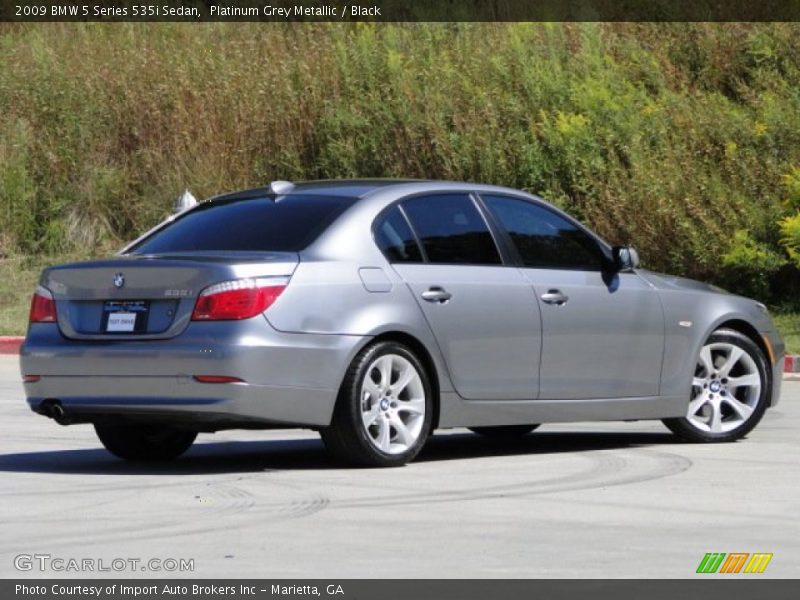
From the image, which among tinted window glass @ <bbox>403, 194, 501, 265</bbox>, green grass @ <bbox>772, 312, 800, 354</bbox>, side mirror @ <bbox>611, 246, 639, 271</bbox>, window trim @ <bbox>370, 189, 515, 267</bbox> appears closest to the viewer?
window trim @ <bbox>370, 189, 515, 267</bbox>

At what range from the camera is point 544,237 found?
11125mm

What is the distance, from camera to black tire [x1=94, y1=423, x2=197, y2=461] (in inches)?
423

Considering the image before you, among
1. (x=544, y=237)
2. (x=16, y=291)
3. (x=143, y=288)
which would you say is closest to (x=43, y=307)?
(x=143, y=288)

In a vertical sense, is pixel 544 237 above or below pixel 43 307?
above

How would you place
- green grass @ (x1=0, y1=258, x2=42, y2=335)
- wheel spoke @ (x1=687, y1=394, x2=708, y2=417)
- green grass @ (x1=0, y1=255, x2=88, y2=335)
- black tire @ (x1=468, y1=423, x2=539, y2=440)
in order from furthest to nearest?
green grass @ (x1=0, y1=255, x2=88, y2=335) → green grass @ (x1=0, y1=258, x2=42, y2=335) → black tire @ (x1=468, y1=423, x2=539, y2=440) → wheel spoke @ (x1=687, y1=394, x2=708, y2=417)

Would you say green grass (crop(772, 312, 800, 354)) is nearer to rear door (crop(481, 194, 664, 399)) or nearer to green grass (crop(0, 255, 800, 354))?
green grass (crop(0, 255, 800, 354))

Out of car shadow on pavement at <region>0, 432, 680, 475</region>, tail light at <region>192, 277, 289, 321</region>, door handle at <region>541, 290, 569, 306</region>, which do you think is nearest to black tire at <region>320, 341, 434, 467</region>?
car shadow on pavement at <region>0, 432, 680, 475</region>

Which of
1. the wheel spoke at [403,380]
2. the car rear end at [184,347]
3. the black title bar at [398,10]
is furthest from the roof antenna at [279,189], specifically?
the black title bar at [398,10]

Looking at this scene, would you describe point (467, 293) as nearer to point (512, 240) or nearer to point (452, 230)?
point (452, 230)

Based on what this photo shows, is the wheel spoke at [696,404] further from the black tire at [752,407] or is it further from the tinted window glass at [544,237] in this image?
the tinted window glass at [544,237]

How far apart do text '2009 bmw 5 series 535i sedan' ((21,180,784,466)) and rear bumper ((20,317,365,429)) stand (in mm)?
10

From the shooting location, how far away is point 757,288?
22953mm

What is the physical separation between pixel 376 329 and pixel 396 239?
675 mm
